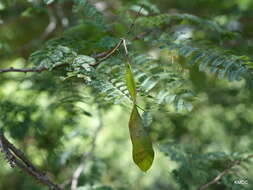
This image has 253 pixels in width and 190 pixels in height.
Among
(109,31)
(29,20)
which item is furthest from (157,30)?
(29,20)

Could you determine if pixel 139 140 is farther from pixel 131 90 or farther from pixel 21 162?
pixel 21 162

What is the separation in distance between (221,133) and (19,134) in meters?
1.37

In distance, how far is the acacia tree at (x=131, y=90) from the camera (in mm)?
941

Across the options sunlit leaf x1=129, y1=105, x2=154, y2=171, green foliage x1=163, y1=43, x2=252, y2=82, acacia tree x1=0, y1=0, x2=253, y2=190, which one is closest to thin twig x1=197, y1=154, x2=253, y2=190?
acacia tree x1=0, y1=0, x2=253, y2=190

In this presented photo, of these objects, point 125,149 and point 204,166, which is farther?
point 125,149

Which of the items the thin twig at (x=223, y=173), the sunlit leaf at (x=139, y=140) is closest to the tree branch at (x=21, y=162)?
the sunlit leaf at (x=139, y=140)

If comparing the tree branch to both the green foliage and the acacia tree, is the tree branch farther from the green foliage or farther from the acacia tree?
the green foliage

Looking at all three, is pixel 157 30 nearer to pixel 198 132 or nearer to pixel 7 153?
pixel 7 153

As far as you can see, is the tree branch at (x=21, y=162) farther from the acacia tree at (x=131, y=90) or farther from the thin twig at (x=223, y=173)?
the thin twig at (x=223, y=173)

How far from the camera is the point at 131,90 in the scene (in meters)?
0.79

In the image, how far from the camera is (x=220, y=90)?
2.05m

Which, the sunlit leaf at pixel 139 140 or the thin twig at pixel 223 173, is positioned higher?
the sunlit leaf at pixel 139 140

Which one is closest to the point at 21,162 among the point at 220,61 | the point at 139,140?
the point at 139,140

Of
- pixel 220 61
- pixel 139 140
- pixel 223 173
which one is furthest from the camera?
pixel 223 173
